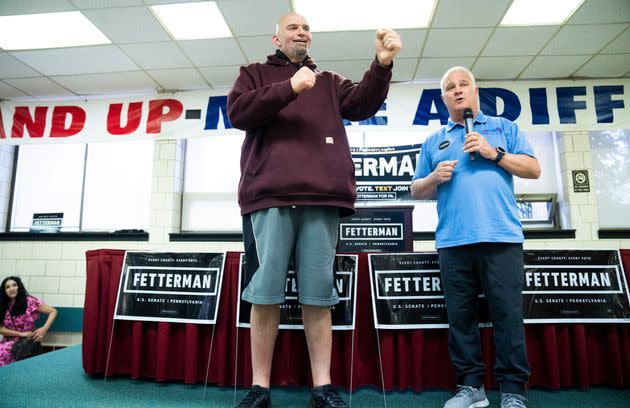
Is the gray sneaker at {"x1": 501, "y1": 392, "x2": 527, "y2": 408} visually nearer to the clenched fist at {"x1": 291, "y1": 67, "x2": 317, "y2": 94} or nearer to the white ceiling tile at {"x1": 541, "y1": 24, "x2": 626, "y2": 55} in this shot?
the clenched fist at {"x1": 291, "y1": 67, "x2": 317, "y2": 94}

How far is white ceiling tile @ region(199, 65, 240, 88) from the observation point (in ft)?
13.4

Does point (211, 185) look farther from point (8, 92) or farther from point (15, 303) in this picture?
point (8, 92)

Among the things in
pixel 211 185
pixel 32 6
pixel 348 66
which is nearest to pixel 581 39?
pixel 348 66

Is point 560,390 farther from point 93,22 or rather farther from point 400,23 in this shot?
point 93,22

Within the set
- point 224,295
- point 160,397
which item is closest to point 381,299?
point 224,295

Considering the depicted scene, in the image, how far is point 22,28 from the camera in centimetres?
339

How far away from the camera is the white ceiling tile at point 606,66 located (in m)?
3.79

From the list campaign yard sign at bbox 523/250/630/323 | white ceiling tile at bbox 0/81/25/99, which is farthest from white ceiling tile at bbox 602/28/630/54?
white ceiling tile at bbox 0/81/25/99

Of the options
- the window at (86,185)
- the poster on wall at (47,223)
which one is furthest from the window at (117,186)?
the poster on wall at (47,223)

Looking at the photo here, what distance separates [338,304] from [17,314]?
3493 millimetres

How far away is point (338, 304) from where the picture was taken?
171 centimetres

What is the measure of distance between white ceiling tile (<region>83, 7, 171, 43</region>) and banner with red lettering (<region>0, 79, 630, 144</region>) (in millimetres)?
973

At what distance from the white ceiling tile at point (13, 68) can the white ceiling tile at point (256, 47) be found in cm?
243

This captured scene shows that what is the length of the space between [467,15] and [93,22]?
3373mm
